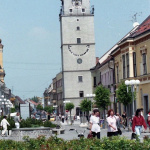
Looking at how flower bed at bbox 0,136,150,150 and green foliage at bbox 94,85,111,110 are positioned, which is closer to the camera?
flower bed at bbox 0,136,150,150

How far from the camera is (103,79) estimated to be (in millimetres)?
61625

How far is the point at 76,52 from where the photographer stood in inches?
3469

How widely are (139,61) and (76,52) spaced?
4922cm

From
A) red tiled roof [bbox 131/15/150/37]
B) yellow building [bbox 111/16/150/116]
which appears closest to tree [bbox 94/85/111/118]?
yellow building [bbox 111/16/150/116]

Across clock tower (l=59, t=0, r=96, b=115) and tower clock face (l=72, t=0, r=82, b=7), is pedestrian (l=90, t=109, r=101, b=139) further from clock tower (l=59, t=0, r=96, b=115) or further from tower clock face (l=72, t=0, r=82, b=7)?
tower clock face (l=72, t=0, r=82, b=7)

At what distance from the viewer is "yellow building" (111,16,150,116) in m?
37.4

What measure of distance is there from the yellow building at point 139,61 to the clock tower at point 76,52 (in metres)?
43.5

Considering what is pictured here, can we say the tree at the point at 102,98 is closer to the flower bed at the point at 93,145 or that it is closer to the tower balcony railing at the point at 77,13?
the flower bed at the point at 93,145

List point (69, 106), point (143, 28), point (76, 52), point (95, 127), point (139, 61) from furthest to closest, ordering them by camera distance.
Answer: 1. point (76, 52)
2. point (69, 106)
3. point (143, 28)
4. point (139, 61)
5. point (95, 127)

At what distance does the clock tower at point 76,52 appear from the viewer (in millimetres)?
87812

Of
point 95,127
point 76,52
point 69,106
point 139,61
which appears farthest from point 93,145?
point 76,52

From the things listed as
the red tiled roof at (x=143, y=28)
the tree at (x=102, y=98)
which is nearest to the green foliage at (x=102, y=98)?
the tree at (x=102, y=98)

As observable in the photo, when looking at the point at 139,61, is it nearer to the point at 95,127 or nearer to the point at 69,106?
the point at 95,127

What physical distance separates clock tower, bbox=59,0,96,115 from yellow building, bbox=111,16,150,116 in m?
43.5
